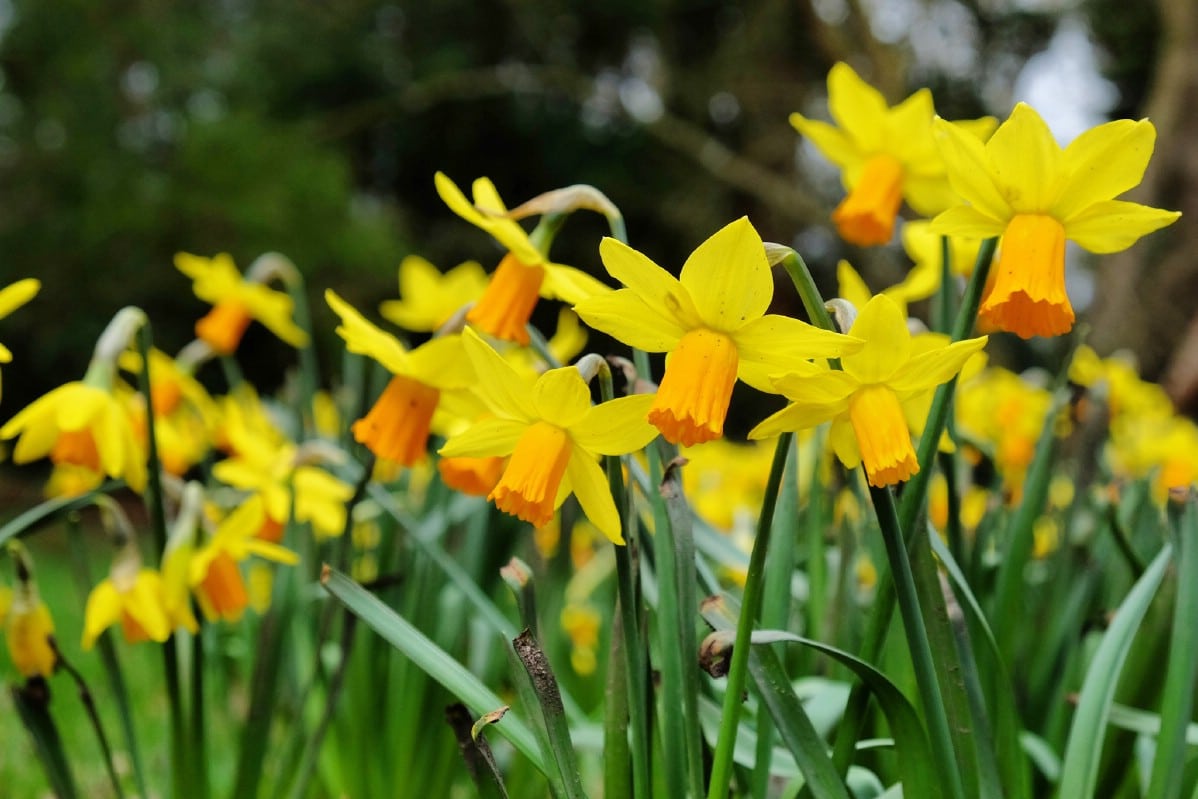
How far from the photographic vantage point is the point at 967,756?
0.83m

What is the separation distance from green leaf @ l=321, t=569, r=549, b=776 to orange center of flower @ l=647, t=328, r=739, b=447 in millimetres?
321

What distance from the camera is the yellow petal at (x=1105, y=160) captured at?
78cm

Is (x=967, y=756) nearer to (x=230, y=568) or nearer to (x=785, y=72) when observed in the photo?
(x=230, y=568)

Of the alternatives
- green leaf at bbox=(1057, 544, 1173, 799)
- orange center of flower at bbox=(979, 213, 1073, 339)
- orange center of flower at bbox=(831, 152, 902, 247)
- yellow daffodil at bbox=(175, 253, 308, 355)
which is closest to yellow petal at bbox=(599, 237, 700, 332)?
orange center of flower at bbox=(979, 213, 1073, 339)

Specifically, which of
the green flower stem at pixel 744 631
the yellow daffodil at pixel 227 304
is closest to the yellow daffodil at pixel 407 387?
the green flower stem at pixel 744 631

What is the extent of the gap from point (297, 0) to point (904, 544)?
11108mm

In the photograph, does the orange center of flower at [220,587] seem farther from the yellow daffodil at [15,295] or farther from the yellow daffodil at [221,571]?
the yellow daffodil at [15,295]

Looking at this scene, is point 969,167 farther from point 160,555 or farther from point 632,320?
point 160,555

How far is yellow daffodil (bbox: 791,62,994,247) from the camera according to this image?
1181 millimetres

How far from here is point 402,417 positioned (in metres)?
1.09

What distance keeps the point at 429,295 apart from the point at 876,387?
1242 millimetres

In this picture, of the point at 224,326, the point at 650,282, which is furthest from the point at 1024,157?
the point at 224,326

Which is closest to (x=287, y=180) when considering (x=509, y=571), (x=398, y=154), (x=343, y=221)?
(x=343, y=221)

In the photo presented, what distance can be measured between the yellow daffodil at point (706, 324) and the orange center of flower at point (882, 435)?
0.06m
